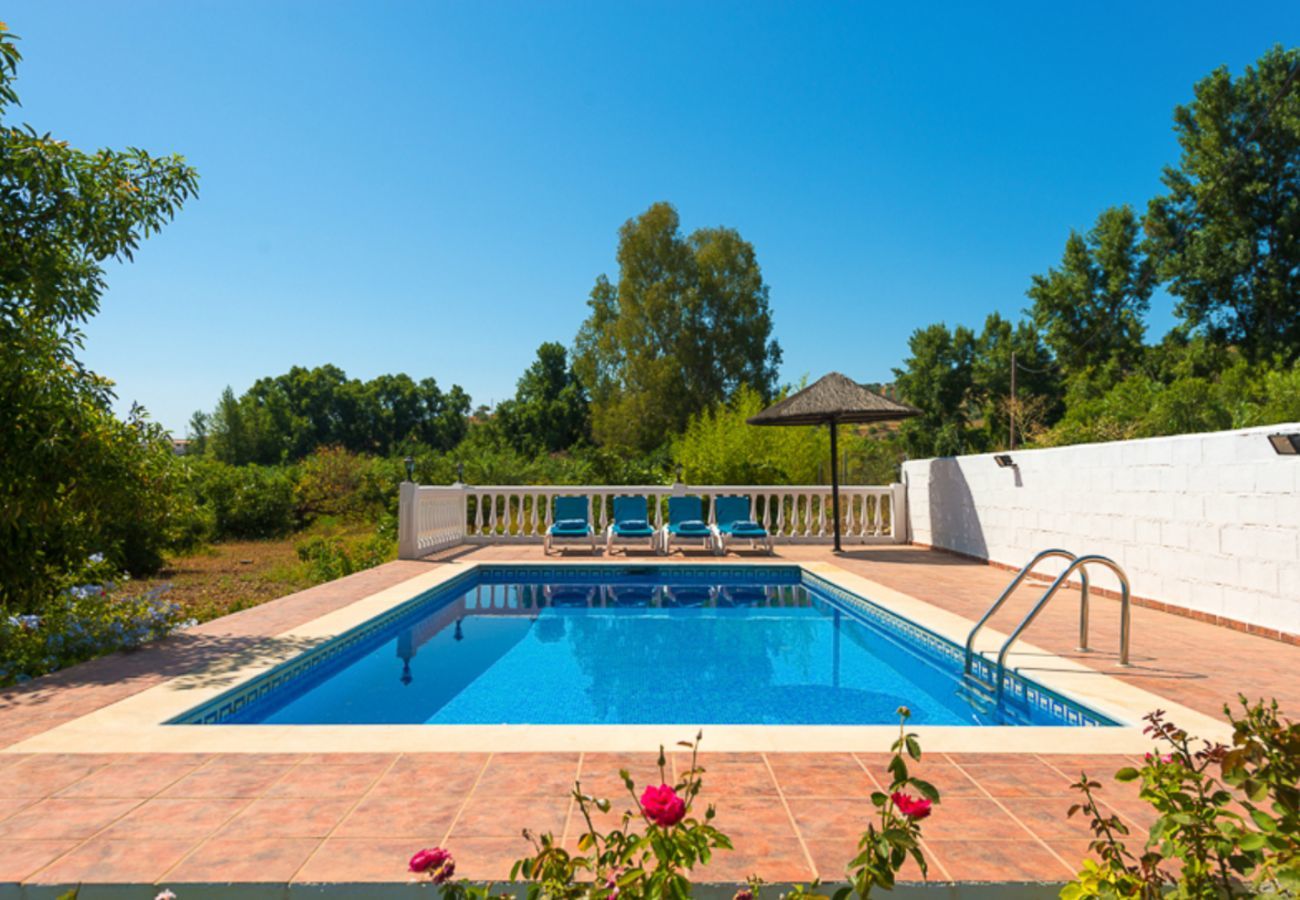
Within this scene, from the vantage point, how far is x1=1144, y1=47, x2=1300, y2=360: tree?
992 inches

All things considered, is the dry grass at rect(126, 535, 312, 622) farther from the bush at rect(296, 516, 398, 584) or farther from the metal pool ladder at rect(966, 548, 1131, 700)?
the metal pool ladder at rect(966, 548, 1131, 700)

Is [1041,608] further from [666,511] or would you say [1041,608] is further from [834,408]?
[666,511]

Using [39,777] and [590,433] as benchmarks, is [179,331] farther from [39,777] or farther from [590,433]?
[590,433]

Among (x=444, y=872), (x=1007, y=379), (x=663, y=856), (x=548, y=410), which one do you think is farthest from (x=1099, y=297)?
(x=444, y=872)

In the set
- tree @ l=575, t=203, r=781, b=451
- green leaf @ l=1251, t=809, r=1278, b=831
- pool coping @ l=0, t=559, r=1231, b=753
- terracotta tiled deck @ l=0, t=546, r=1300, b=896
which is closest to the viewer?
green leaf @ l=1251, t=809, r=1278, b=831

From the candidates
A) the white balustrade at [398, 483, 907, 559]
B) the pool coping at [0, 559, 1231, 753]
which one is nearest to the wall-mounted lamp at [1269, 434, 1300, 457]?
the pool coping at [0, 559, 1231, 753]

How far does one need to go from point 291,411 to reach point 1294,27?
56.8 meters

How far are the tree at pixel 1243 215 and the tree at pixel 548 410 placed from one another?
92.4ft

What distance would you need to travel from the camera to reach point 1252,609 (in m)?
5.46

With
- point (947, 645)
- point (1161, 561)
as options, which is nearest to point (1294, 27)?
point (1161, 561)

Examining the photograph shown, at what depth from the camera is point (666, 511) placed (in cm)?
1219

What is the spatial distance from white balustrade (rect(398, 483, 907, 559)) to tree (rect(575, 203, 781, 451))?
1761 cm

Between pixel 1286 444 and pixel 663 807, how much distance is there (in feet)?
19.4

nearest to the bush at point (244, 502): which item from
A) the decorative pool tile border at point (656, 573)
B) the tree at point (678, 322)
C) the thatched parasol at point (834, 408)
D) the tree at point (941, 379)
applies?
the decorative pool tile border at point (656, 573)
